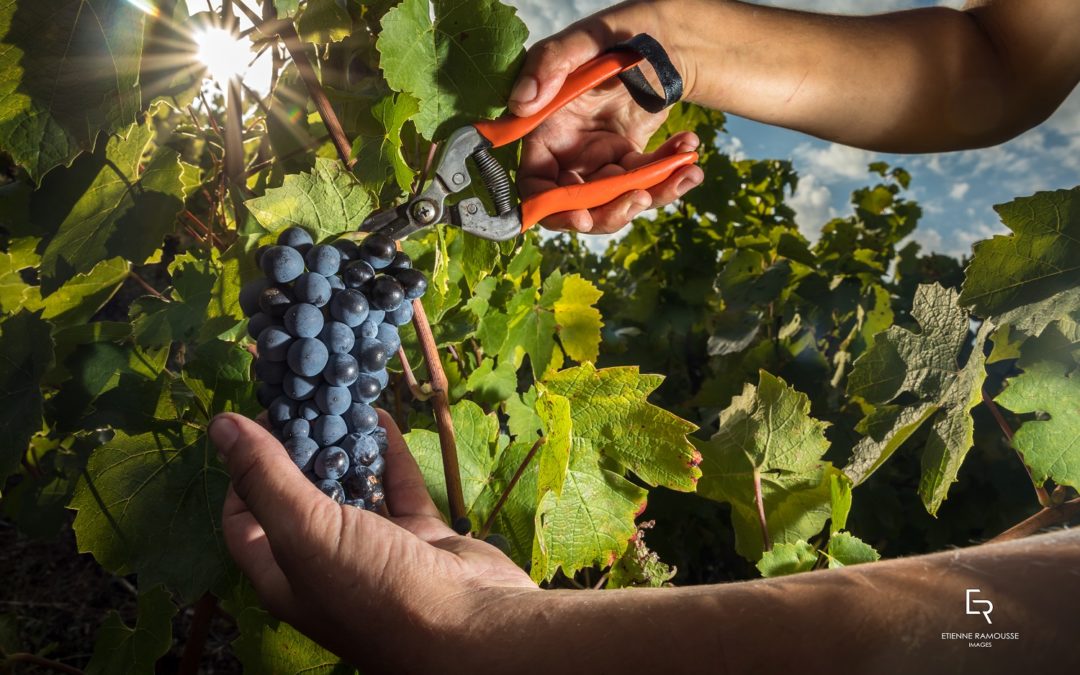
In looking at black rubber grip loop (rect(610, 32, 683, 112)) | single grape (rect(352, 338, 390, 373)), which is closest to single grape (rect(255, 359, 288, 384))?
single grape (rect(352, 338, 390, 373))

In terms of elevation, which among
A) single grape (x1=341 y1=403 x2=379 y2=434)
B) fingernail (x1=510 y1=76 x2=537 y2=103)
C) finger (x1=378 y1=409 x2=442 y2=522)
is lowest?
finger (x1=378 y1=409 x2=442 y2=522)

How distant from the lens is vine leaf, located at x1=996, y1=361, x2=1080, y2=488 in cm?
144

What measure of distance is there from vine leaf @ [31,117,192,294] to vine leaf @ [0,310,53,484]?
12cm

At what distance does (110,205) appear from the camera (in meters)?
1.40

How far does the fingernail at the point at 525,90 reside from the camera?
3.98 feet

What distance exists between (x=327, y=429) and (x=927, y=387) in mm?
1248

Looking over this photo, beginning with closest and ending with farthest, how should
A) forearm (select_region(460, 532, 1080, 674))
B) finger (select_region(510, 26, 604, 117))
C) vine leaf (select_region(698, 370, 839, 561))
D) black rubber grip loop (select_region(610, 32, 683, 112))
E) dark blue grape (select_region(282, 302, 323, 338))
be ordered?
forearm (select_region(460, 532, 1080, 674)), dark blue grape (select_region(282, 302, 323, 338)), finger (select_region(510, 26, 604, 117)), black rubber grip loop (select_region(610, 32, 683, 112)), vine leaf (select_region(698, 370, 839, 561))

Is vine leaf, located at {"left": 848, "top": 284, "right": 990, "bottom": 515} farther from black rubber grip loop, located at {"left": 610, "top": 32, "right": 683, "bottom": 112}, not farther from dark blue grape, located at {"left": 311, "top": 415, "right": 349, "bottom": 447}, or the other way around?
dark blue grape, located at {"left": 311, "top": 415, "right": 349, "bottom": 447}

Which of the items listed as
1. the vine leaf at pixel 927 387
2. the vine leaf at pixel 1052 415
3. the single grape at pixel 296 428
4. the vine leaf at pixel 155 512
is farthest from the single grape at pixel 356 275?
the vine leaf at pixel 1052 415

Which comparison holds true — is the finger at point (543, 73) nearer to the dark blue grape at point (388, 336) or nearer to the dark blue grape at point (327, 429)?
the dark blue grape at point (388, 336)

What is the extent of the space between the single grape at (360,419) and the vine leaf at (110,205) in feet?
1.91

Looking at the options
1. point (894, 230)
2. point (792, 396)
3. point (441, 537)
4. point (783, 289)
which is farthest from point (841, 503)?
point (894, 230)

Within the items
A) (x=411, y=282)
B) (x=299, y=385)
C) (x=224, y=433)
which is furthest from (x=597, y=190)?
(x=224, y=433)

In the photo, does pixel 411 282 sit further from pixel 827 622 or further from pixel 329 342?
pixel 827 622
